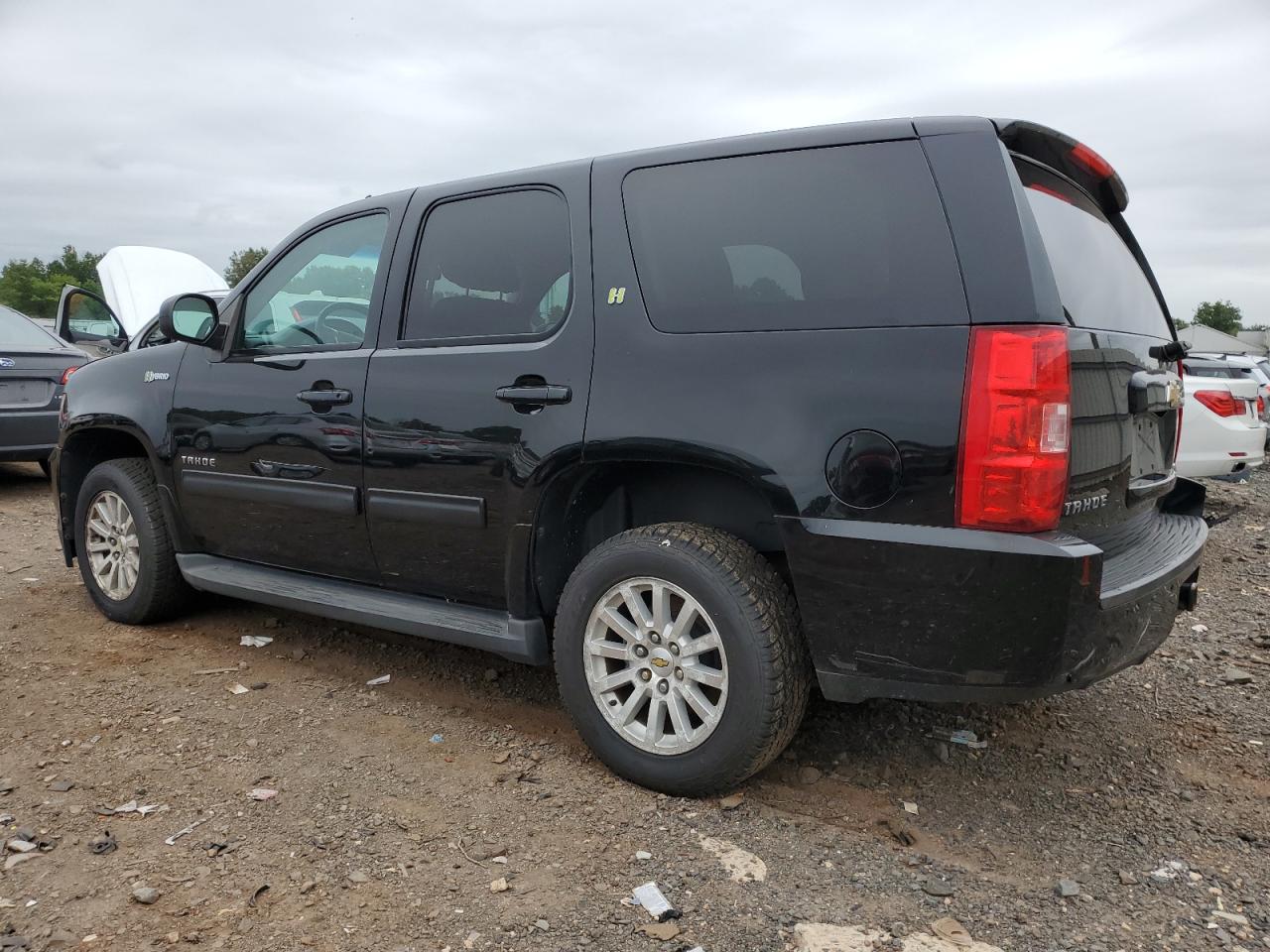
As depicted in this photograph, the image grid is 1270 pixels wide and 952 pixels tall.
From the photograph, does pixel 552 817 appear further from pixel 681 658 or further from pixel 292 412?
pixel 292 412

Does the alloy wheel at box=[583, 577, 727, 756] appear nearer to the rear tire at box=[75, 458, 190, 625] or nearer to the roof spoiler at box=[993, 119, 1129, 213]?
the roof spoiler at box=[993, 119, 1129, 213]

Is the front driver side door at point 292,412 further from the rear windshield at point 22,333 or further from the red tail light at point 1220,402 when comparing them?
the red tail light at point 1220,402

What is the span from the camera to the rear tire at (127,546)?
435cm

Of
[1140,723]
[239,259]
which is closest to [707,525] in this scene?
[1140,723]

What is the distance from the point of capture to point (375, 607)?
3.49 metres

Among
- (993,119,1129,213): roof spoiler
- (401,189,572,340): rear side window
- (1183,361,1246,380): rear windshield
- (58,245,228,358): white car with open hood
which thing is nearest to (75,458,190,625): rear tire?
(401,189,572,340): rear side window

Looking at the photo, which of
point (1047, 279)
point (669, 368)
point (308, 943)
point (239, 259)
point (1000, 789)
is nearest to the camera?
point (308, 943)

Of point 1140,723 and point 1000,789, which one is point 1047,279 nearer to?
point 1000,789

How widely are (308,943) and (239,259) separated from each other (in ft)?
272

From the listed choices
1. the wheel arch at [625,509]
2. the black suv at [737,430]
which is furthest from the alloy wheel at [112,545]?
the wheel arch at [625,509]

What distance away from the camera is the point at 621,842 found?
103 inches

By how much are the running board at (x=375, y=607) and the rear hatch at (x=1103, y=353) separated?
1696mm

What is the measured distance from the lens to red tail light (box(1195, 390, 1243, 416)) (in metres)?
8.05

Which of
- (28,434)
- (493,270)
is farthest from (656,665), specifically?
(28,434)
